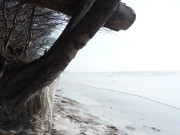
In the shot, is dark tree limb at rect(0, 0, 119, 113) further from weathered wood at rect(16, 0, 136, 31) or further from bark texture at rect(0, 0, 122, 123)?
weathered wood at rect(16, 0, 136, 31)

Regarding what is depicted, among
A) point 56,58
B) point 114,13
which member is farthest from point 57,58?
point 114,13

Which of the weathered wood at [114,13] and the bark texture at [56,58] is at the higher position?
the weathered wood at [114,13]

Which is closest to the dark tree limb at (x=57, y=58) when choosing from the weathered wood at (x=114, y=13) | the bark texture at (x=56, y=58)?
the bark texture at (x=56, y=58)

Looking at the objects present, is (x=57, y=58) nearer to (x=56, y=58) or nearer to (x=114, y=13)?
(x=56, y=58)

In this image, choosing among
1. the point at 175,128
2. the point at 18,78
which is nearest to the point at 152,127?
the point at 175,128

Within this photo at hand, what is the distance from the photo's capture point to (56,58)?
162cm

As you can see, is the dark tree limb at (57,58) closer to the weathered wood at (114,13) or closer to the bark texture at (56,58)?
the bark texture at (56,58)

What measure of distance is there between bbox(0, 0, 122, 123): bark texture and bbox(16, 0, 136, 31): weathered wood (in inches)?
3.1

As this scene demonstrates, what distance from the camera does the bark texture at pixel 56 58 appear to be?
1.54m

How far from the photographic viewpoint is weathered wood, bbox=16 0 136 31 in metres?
1.57

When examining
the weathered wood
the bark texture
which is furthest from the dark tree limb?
the weathered wood

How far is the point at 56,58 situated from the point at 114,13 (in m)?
0.71

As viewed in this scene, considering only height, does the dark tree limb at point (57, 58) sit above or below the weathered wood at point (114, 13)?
below

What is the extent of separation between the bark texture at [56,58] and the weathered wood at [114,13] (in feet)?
0.25
